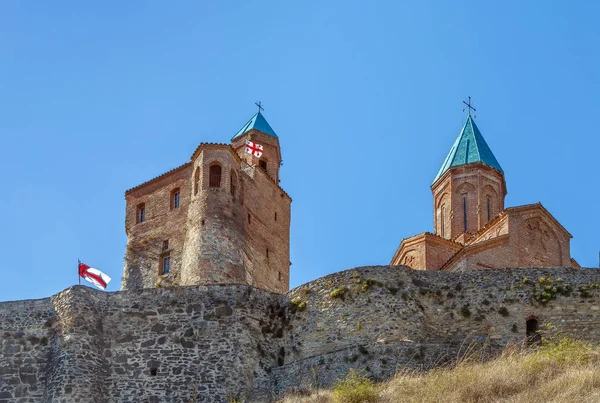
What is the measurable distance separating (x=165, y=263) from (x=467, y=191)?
46.3 feet

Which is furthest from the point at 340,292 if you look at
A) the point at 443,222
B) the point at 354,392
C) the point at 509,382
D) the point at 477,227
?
Answer: the point at 443,222

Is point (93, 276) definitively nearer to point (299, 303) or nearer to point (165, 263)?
point (165, 263)

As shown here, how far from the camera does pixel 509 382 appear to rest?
22688 mm

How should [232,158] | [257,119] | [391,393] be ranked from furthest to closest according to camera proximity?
[257,119] → [232,158] → [391,393]

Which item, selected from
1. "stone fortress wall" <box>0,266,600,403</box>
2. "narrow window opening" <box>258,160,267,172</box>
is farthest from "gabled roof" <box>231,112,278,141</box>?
"stone fortress wall" <box>0,266,600,403</box>

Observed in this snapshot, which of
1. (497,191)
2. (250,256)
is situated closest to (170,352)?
(250,256)

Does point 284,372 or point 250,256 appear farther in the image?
point 250,256

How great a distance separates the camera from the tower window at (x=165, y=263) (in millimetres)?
42875

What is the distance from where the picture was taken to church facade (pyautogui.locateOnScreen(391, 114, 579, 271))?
132ft

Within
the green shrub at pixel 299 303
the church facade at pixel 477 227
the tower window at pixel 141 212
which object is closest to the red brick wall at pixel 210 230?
the tower window at pixel 141 212

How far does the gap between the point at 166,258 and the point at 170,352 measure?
48.4 ft

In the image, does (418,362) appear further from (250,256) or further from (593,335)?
(250,256)

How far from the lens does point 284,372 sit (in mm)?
28234

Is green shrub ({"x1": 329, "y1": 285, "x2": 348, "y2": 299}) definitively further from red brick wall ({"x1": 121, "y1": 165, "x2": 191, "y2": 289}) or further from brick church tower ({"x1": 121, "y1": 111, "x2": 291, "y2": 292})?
red brick wall ({"x1": 121, "y1": 165, "x2": 191, "y2": 289})
